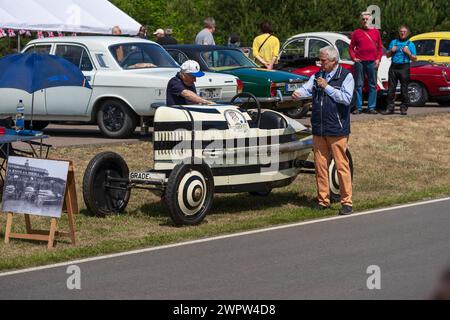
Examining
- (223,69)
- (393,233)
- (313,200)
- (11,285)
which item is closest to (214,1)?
(223,69)

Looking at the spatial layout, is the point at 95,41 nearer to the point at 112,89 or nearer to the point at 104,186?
the point at 112,89

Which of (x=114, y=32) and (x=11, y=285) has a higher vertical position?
(x=114, y=32)

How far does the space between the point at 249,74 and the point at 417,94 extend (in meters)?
6.30

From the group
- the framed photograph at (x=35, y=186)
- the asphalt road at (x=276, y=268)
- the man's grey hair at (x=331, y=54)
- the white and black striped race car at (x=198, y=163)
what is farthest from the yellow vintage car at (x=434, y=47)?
the framed photograph at (x=35, y=186)

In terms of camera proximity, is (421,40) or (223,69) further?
(421,40)

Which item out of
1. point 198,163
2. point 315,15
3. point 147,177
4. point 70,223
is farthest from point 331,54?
point 315,15

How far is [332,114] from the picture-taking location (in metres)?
12.6

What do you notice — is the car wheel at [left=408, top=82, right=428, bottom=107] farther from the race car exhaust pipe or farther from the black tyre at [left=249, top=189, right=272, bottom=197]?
the race car exhaust pipe

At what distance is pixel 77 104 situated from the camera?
59.5ft

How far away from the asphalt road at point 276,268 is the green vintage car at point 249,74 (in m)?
8.14

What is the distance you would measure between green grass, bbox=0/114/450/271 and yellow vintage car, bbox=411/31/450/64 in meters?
5.50

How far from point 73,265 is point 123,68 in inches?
346

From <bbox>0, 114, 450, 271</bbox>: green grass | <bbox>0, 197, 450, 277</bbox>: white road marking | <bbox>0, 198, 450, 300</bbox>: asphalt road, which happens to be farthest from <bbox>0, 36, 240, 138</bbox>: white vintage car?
<bbox>0, 198, 450, 300</bbox>: asphalt road
